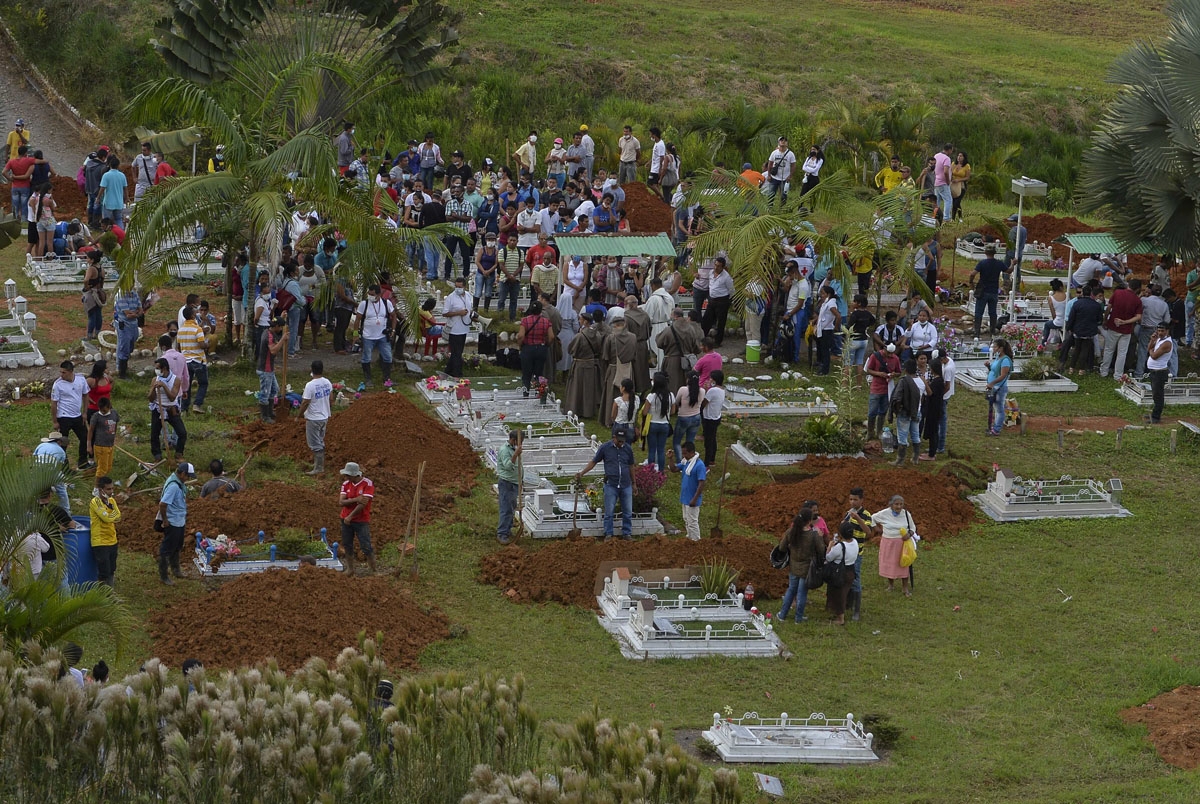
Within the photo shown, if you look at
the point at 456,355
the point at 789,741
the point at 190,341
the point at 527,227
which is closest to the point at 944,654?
the point at 789,741

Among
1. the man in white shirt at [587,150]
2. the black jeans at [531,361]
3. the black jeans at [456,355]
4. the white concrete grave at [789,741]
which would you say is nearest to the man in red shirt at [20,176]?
the black jeans at [456,355]

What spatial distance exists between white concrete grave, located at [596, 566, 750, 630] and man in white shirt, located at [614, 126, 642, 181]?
18.9m

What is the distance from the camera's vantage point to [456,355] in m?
23.8

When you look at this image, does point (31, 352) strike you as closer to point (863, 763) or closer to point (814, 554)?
point (814, 554)

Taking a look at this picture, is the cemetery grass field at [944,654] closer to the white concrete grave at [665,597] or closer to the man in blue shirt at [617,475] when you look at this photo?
the white concrete grave at [665,597]

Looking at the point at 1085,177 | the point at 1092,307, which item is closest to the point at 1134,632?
the point at 1092,307

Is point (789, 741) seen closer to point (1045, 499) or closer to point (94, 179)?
point (1045, 499)

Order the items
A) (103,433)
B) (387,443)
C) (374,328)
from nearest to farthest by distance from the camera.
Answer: (103,433) → (387,443) → (374,328)

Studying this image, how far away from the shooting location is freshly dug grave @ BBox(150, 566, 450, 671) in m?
14.8

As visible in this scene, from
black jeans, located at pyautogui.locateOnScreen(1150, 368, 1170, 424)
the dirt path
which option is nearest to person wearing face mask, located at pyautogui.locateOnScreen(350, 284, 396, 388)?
black jeans, located at pyautogui.locateOnScreen(1150, 368, 1170, 424)

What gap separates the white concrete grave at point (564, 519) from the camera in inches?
727

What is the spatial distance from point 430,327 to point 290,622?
982 cm

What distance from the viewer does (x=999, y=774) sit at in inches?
527

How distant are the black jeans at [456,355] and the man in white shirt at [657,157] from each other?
10.9 metres
